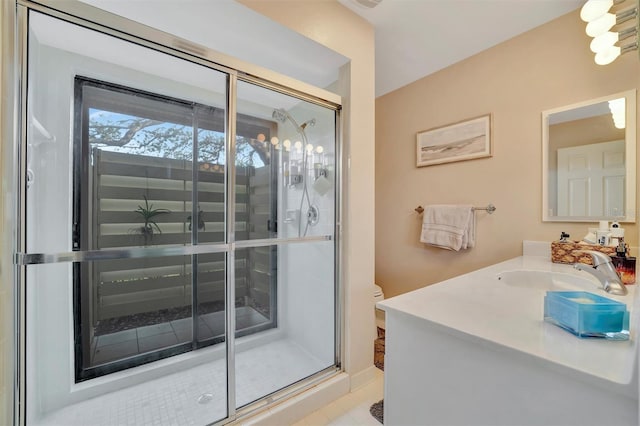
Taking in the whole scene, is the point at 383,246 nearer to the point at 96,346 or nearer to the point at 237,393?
the point at 237,393

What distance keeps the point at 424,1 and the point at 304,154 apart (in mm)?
1240

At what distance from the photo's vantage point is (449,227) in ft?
6.48

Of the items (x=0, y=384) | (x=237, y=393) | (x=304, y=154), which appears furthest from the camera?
(x=304, y=154)

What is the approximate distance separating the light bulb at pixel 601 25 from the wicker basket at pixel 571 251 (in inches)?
42.9

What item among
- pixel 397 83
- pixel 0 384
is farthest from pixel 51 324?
pixel 397 83

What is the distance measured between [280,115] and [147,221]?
1269 mm

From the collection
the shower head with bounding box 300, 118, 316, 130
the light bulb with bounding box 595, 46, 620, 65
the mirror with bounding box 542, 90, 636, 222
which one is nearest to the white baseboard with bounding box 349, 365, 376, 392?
the mirror with bounding box 542, 90, 636, 222

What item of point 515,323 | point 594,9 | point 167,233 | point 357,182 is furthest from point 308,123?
point 515,323

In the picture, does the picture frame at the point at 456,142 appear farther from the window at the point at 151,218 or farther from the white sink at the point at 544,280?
the window at the point at 151,218

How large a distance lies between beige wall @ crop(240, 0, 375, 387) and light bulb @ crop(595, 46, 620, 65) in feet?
3.88

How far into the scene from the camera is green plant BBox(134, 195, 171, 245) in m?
1.79

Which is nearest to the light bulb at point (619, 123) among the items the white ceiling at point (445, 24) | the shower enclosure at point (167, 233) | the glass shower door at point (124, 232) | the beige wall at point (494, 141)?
the beige wall at point (494, 141)

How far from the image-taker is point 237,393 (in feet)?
4.91

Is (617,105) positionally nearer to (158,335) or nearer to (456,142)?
(456,142)
